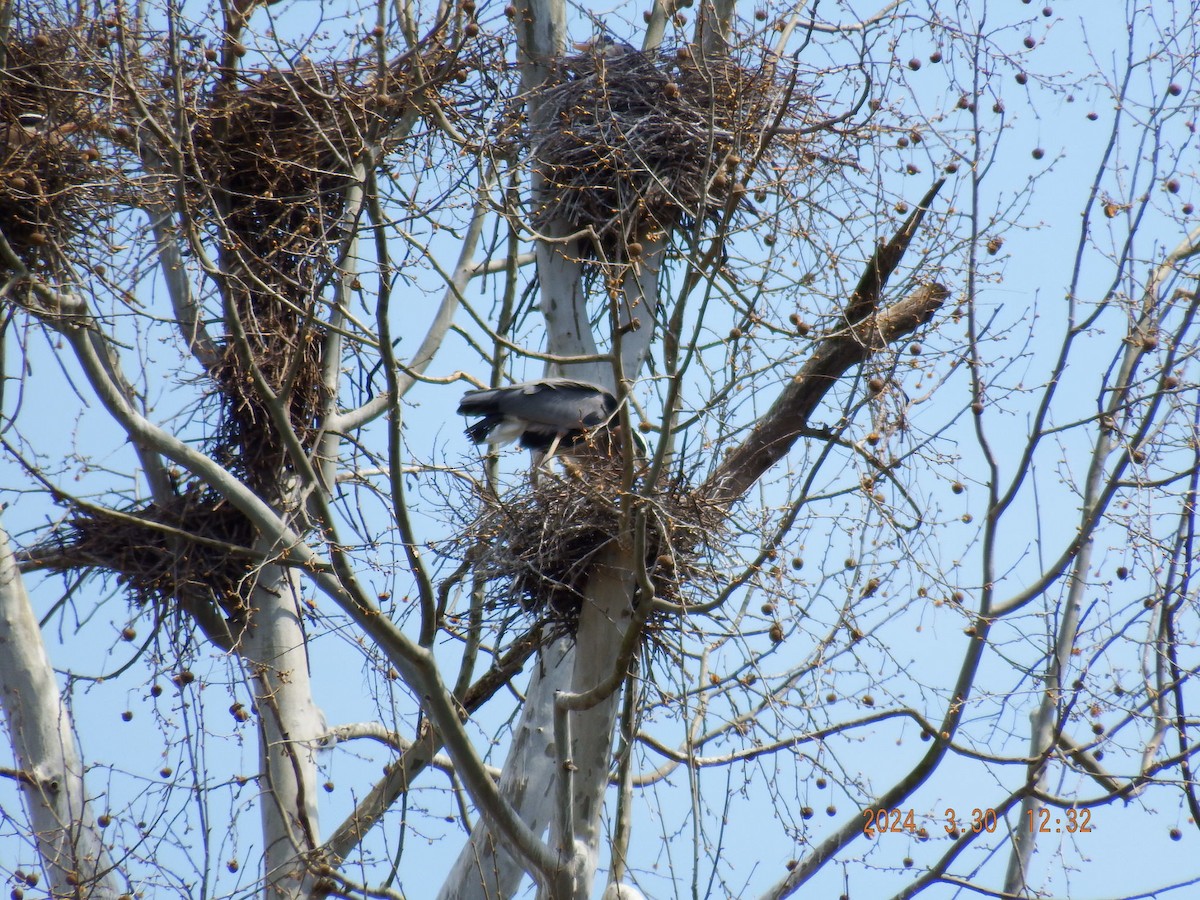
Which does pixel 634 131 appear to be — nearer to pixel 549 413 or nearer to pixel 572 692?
pixel 549 413

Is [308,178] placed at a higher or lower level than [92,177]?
higher

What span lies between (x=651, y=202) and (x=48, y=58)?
250 cm

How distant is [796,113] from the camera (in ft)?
19.1

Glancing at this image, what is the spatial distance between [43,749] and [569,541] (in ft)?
6.83

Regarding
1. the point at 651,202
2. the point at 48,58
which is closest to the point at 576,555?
the point at 651,202

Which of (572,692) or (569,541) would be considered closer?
(572,692)

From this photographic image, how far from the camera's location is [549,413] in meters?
5.15

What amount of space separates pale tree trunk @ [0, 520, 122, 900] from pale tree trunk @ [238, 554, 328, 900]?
0.63m

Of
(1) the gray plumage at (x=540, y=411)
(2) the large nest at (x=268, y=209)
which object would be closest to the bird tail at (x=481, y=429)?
(1) the gray plumage at (x=540, y=411)

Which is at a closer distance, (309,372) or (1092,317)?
(1092,317)

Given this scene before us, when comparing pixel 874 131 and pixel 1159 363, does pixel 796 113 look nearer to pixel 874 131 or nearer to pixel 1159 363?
pixel 874 131

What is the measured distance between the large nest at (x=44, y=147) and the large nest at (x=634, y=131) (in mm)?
1801

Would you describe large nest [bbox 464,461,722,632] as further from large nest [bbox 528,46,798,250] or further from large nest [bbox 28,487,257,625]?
large nest [bbox 28,487,257,625]

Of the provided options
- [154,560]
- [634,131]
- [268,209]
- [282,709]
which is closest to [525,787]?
[282,709]
